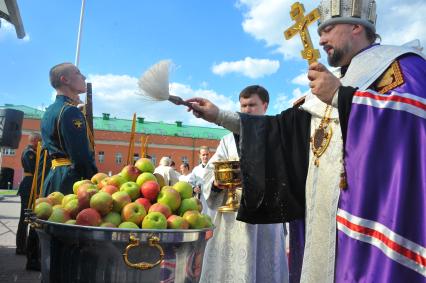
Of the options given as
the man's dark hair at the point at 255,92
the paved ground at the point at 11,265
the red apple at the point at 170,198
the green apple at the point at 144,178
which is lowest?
the paved ground at the point at 11,265

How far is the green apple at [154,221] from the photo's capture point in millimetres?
2006

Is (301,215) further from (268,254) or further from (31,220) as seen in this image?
(31,220)

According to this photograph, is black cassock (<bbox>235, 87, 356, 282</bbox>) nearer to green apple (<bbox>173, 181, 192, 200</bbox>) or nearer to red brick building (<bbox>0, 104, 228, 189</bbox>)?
green apple (<bbox>173, 181, 192, 200</bbox>)

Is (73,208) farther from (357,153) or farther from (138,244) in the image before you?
(357,153)

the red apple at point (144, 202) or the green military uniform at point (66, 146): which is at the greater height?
the green military uniform at point (66, 146)

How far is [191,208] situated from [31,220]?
807 mm

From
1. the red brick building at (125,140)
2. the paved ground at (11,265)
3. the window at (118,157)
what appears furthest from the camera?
the window at (118,157)

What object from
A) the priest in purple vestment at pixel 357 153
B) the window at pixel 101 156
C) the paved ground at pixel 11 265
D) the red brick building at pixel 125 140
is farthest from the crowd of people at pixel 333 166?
the window at pixel 101 156

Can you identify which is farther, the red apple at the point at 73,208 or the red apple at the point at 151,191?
the red apple at the point at 151,191

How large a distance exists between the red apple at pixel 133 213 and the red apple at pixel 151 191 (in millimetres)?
182

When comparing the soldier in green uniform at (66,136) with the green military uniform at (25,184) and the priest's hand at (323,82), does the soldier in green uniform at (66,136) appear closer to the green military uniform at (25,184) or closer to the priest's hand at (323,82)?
the priest's hand at (323,82)

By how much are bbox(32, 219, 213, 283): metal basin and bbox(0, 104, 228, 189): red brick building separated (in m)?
53.6

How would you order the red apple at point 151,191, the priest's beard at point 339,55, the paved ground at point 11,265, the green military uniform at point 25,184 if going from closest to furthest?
the red apple at point 151,191 → the priest's beard at point 339,55 → the paved ground at point 11,265 → the green military uniform at point 25,184

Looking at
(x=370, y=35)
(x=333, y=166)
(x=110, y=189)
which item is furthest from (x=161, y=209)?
(x=370, y=35)
